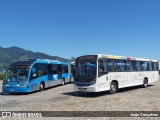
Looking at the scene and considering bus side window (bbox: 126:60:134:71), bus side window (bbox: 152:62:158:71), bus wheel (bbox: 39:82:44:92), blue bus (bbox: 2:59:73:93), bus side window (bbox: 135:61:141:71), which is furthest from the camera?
bus side window (bbox: 152:62:158:71)

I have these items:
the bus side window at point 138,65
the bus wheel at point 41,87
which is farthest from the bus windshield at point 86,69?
the bus side window at point 138,65

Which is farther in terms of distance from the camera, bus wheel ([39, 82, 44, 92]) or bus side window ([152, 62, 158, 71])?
bus side window ([152, 62, 158, 71])

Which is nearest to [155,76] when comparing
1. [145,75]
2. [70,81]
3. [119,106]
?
[145,75]

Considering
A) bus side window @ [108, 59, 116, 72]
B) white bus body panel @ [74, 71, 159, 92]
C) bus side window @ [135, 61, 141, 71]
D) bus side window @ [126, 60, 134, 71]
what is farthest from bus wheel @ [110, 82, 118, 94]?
bus side window @ [135, 61, 141, 71]

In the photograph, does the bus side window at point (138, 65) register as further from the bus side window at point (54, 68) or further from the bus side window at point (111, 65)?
the bus side window at point (54, 68)

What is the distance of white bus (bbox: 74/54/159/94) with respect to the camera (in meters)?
16.7

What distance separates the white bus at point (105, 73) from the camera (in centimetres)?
1670

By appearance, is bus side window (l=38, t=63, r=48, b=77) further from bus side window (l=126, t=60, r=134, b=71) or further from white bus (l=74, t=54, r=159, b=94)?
bus side window (l=126, t=60, r=134, b=71)

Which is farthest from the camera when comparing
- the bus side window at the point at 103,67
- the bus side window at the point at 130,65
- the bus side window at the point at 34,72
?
the bus side window at the point at 130,65

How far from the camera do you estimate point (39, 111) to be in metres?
11.5

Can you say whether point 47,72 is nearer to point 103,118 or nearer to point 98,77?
point 98,77

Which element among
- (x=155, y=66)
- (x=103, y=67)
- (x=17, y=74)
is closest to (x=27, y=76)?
(x=17, y=74)

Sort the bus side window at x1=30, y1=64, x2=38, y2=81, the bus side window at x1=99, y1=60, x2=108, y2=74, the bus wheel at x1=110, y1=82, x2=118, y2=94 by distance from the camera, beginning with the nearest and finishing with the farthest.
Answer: the bus side window at x1=99, y1=60, x2=108, y2=74, the bus wheel at x1=110, y1=82, x2=118, y2=94, the bus side window at x1=30, y1=64, x2=38, y2=81

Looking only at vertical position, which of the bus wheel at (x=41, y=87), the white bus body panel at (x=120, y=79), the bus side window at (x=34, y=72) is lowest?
the bus wheel at (x=41, y=87)
